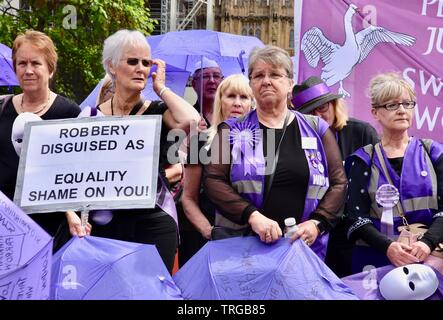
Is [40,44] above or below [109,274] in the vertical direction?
above

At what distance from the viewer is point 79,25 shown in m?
16.9

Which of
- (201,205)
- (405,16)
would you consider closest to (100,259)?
(201,205)

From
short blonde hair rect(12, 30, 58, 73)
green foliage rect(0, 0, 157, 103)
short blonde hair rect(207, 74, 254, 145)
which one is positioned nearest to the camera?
short blonde hair rect(12, 30, 58, 73)

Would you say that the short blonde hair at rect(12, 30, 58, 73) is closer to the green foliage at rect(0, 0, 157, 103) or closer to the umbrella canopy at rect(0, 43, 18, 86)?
the umbrella canopy at rect(0, 43, 18, 86)

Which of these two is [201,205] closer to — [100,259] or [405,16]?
[100,259]

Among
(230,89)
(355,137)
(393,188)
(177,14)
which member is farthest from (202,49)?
(177,14)

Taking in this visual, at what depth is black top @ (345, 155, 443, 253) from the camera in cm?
402

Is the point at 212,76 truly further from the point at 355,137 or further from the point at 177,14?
the point at 177,14

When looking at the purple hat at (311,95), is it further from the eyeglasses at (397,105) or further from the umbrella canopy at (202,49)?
the umbrella canopy at (202,49)

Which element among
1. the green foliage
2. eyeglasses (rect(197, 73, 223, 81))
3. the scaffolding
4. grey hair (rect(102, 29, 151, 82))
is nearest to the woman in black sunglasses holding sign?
grey hair (rect(102, 29, 151, 82))

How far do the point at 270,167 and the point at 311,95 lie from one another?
150 cm

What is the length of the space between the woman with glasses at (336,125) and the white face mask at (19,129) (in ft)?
6.00

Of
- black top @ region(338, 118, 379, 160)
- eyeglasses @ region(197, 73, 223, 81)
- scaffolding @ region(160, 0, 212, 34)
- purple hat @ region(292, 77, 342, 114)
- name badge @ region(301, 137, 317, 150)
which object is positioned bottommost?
name badge @ region(301, 137, 317, 150)

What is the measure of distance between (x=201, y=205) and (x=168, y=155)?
0.61m
